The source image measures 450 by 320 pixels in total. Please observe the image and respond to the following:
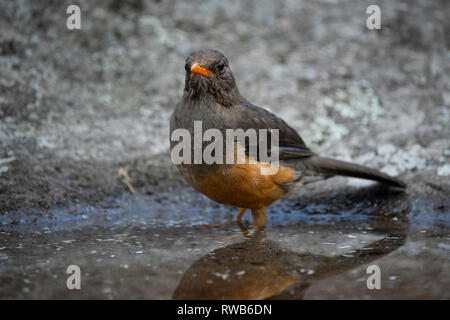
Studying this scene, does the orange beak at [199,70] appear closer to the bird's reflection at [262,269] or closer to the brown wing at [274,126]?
the brown wing at [274,126]

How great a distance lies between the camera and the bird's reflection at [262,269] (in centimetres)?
304

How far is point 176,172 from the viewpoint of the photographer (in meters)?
5.41

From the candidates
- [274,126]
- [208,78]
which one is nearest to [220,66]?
[208,78]

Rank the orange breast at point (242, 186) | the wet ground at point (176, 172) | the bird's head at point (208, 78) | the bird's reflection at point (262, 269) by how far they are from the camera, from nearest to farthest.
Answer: the bird's reflection at point (262, 269) < the wet ground at point (176, 172) < the orange breast at point (242, 186) < the bird's head at point (208, 78)

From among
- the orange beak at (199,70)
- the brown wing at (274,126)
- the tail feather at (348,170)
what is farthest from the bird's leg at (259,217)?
the orange beak at (199,70)

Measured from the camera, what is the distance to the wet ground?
337 cm

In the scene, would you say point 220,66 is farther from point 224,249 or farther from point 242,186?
point 224,249

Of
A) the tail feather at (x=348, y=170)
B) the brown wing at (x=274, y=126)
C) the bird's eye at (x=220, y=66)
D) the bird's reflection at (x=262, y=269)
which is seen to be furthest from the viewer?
the tail feather at (x=348, y=170)

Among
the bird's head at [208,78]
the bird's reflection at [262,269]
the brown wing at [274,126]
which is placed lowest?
the bird's reflection at [262,269]

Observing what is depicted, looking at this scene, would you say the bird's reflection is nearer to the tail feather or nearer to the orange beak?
the tail feather

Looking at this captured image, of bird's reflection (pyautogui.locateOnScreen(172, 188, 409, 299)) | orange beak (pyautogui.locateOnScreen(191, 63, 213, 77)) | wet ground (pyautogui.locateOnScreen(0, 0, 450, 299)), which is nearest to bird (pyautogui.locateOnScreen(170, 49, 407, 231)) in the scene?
orange beak (pyautogui.locateOnScreen(191, 63, 213, 77))

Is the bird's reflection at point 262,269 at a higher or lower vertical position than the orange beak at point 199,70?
lower
